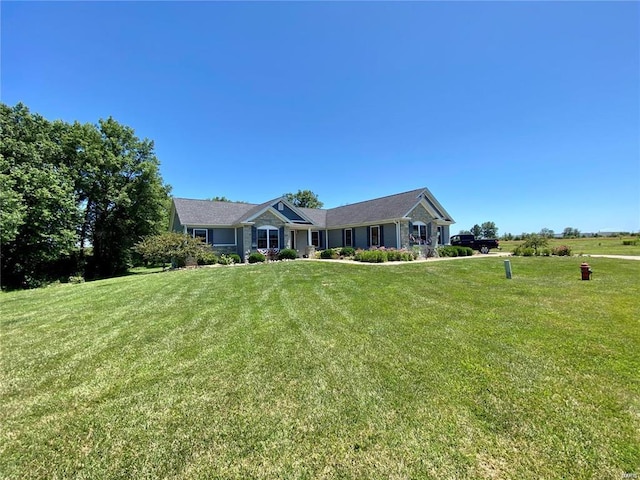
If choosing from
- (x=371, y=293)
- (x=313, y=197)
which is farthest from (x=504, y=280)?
(x=313, y=197)

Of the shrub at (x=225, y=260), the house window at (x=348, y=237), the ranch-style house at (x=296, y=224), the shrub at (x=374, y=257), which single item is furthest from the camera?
the house window at (x=348, y=237)

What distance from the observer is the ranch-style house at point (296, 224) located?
21.4 metres

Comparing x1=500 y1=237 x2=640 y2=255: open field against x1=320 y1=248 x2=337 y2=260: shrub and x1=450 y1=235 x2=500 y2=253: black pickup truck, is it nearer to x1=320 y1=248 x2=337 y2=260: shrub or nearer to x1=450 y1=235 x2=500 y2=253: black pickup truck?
x1=450 y1=235 x2=500 y2=253: black pickup truck

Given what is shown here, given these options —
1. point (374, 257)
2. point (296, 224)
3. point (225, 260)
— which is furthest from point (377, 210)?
point (225, 260)

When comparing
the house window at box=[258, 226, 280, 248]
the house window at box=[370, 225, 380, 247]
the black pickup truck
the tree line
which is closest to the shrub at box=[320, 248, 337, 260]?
the house window at box=[370, 225, 380, 247]

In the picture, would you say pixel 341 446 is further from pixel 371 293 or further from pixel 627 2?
pixel 627 2

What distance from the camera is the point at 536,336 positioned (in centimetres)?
481

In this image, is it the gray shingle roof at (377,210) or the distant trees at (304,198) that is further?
the distant trees at (304,198)

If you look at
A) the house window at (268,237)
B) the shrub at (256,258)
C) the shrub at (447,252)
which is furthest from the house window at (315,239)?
the shrub at (447,252)

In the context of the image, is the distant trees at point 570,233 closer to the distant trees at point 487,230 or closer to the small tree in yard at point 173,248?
the distant trees at point 487,230

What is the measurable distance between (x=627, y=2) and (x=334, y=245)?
21.4 meters

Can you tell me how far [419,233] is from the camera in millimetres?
22750

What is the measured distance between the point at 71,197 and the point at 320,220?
19.8 meters

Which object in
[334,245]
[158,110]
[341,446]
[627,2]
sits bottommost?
[341,446]
